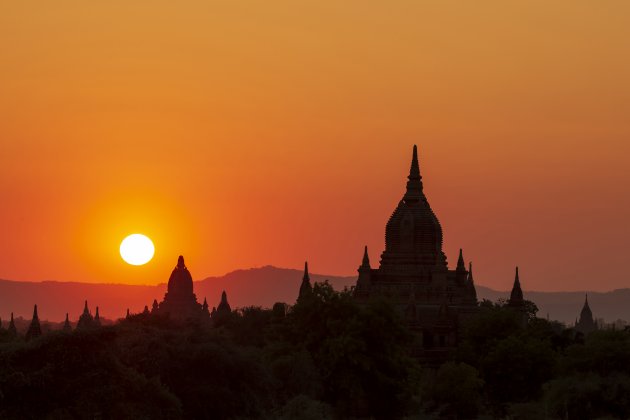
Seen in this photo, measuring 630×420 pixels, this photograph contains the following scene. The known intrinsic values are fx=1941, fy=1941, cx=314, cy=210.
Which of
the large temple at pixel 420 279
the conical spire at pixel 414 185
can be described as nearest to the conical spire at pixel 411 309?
the large temple at pixel 420 279

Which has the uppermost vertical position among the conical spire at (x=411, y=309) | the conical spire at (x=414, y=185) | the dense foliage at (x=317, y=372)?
the conical spire at (x=414, y=185)

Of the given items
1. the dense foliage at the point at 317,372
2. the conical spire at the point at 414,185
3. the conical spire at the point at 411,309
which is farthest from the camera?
the conical spire at the point at 414,185

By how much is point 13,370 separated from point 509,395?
46185mm

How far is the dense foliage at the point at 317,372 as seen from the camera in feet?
242

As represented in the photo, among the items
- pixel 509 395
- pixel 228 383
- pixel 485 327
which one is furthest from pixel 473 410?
pixel 228 383

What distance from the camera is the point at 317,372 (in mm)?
96750

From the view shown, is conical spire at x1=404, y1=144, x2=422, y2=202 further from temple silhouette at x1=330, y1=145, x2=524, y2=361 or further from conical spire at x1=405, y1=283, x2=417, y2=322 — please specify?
conical spire at x1=405, y1=283, x2=417, y2=322

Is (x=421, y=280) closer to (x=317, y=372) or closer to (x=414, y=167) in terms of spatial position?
(x=414, y=167)

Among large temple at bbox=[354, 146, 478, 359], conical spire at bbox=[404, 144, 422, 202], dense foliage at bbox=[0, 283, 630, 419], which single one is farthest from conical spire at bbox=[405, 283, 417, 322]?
conical spire at bbox=[404, 144, 422, 202]

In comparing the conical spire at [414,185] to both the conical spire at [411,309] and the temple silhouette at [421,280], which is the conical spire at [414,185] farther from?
the conical spire at [411,309]

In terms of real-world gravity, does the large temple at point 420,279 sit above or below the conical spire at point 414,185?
below

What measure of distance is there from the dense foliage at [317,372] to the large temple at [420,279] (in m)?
3.33

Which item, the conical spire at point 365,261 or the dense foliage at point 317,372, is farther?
the conical spire at point 365,261

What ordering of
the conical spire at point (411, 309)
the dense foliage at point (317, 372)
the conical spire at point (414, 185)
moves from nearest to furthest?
the dense foliage at point (317, 372) → the conical spire at point (411, 309) → the conical spire at point (414, 185)
